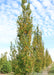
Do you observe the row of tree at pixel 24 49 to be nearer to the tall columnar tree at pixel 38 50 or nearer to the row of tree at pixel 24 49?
the row of tree at pixel 24 49

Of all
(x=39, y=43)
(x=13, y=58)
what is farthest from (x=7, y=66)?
(x=13, y=58)

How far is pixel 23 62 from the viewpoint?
1109 cm

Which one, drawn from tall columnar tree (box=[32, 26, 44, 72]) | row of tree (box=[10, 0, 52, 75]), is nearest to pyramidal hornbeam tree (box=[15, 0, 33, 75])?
row of tree (box=[10, 0, 52, 75])

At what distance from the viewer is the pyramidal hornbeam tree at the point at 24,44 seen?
36.2 feet

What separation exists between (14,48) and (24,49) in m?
1.05

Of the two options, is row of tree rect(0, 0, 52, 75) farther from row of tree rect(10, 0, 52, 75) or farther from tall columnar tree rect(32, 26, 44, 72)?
tall columnar tree rect(32, 26, 44, 72)

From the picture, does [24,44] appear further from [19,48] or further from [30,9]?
[30,9]

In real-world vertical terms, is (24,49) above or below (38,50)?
below

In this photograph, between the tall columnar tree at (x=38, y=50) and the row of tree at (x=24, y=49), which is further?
the tall columnar tree at (x=38, y=50)

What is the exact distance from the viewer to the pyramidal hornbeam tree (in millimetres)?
11047

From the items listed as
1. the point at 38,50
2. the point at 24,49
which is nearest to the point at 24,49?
the point at 24,49

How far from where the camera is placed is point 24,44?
11.4 metres

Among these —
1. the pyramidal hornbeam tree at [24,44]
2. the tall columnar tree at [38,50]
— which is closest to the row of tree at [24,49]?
the pyramidal hornbeam tree at [24,44]

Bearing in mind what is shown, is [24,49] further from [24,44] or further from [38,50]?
[38,50]
